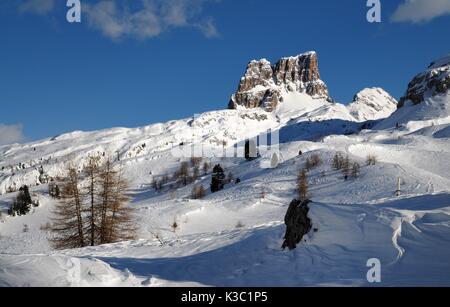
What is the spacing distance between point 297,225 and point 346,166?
5638 cm

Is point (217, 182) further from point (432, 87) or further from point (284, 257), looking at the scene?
point (432, 87)

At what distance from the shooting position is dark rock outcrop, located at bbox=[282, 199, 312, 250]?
609 inches

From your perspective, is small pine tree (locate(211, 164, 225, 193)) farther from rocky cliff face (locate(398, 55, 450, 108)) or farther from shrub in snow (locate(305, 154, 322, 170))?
rocky cliff face (locate(398, 55, 450, 108))

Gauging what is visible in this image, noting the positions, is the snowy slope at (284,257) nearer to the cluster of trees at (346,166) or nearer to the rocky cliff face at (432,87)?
the cluster of trees at (346,166)

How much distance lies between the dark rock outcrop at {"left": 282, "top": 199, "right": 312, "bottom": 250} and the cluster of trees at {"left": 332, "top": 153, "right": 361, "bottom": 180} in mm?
46566

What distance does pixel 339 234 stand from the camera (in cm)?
1488

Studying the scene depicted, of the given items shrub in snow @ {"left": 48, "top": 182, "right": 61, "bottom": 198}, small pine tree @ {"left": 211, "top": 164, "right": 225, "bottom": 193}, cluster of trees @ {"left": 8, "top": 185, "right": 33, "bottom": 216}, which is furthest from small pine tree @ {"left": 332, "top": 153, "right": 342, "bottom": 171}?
cluster of trees @ {"left": 8, "top": 185, "right": 33, "bottom": 216}

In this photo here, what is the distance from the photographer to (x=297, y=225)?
15.9 metres

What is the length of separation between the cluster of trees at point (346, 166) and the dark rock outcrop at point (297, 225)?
4657 cm

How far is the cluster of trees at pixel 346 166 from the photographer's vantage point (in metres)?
62.2

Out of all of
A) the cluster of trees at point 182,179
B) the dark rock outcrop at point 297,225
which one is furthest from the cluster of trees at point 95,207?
Result: the cluster of trees at point 182,179

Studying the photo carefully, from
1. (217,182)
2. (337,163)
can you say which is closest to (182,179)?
(217,182)
